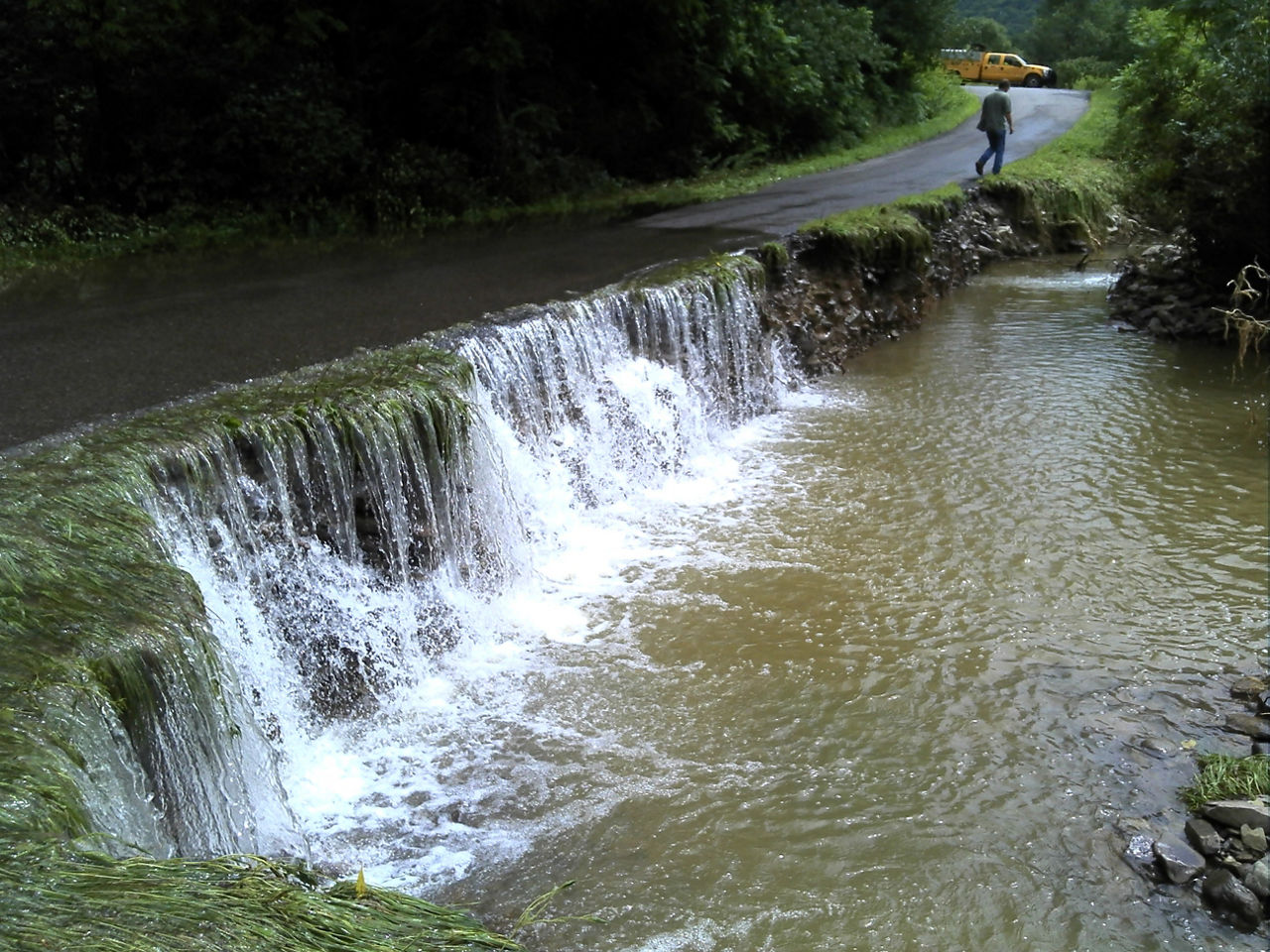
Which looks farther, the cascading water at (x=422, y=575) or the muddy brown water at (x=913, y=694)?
the cascading water at (x=422, y=575)

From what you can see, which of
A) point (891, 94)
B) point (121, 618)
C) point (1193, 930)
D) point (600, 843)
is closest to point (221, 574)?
point (121, 618)

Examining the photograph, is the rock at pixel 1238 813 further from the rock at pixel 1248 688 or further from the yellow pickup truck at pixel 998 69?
the yellow pickup truck at pixel 998 69

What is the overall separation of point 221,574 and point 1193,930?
4.58 meters

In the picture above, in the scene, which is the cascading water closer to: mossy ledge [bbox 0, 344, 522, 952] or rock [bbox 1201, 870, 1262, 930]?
mossy ledge [bbox 0, 344, 522, 952]

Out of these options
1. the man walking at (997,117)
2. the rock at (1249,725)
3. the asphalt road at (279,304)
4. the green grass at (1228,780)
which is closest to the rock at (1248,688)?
the rock at (1249,725)

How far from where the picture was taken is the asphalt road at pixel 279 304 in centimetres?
701

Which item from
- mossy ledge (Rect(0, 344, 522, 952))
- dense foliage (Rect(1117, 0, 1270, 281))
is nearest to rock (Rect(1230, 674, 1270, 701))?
mossy ledge (Rect(0, 344, 522, 952))

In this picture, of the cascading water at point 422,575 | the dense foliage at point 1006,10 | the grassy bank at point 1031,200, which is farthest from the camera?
the dense foliage at point 1006,10

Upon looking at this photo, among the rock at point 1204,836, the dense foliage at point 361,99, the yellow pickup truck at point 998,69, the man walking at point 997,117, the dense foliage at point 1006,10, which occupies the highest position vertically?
the dense foliage at point 1006,10

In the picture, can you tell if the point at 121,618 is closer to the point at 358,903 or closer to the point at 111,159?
the point at 358,903

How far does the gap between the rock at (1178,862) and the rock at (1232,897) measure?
0.07 metres

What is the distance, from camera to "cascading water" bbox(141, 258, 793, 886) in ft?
17.2

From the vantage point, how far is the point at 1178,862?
4.71 meters

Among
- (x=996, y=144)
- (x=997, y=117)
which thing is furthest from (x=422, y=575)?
(x=996, y=144)
